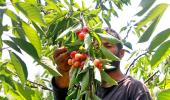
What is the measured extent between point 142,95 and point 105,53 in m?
0.65

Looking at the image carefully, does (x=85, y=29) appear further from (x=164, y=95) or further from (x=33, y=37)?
(x=164, y=95)

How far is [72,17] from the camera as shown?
5.29 ft

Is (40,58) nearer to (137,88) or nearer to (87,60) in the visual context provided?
(87,60)

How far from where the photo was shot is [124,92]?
192 cm

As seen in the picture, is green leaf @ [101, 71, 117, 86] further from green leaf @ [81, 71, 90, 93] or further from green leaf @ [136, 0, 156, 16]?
green leaf @ [136, 0, 156, 16]

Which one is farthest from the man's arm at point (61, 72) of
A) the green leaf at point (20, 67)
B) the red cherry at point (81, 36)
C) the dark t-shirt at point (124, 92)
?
the green leaf at point (20, 67)

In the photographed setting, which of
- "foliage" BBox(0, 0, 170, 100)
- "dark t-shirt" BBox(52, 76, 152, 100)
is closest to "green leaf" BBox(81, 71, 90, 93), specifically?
"foliage" BBox(0, 0, 170, 100)

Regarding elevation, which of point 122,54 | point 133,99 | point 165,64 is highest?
point 122,54

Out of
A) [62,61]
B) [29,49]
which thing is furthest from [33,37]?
[62,61]

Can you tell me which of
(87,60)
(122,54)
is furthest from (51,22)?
(122,54)

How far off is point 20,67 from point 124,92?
3.01 ft

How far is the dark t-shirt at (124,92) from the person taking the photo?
1877 mm

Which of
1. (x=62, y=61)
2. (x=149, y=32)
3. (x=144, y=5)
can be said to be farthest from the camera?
(x=62, y=61)

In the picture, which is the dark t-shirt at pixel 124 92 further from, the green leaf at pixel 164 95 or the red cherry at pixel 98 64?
the green leaf at pixel 164 95
